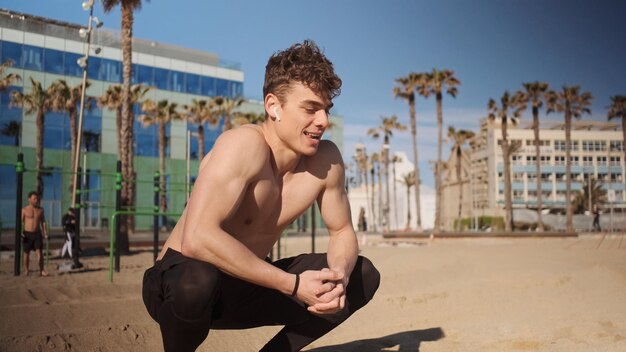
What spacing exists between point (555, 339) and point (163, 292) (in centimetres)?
315

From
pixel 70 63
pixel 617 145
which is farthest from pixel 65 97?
pixel 617 145

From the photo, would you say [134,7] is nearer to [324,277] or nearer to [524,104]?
[324,277]

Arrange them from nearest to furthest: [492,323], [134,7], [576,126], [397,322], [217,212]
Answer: [217,212] < [492,323] < [397,322] < [134,7] < [576,126]

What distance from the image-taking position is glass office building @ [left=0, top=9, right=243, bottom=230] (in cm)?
3319

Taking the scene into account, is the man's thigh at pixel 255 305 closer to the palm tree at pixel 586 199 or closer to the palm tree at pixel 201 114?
the palm tree at pixel 201 114

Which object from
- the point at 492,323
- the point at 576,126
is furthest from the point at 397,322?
the point at 576,126

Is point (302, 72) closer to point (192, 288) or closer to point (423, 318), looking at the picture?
point (192, 288)

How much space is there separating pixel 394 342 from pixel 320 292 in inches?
90.1

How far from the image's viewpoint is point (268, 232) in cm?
321

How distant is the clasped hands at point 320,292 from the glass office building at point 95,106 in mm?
27019

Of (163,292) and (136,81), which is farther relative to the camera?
(136,81)

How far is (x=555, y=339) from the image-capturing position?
446 centimetres

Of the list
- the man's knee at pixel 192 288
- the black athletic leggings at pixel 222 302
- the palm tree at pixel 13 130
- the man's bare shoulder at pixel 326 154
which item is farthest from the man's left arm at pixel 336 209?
the palm tree at pixel 13 130

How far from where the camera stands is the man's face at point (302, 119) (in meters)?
2.87
